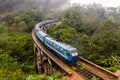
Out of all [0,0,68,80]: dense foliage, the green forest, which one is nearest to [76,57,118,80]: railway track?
the green forest

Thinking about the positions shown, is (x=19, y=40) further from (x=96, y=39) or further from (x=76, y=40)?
(x=96, y=39)

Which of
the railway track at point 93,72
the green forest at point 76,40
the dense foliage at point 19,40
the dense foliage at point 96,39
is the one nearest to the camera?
the dense foliage at point 19,40

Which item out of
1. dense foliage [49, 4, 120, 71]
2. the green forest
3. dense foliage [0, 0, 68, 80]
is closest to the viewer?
dense foliage [0, 0, 68, 80]

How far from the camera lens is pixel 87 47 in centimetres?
3164

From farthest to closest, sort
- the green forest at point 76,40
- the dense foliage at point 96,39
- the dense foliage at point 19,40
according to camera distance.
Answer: the dense foliage at point 96,39 → the green forest at point 76,40 → the dense foliage at point 19,40

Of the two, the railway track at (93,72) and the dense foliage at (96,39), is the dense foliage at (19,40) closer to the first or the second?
the railway track at (93,72)

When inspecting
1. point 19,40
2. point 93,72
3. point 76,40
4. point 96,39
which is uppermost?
point 96,39

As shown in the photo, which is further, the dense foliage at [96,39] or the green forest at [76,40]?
the dense foliage at [96,39]

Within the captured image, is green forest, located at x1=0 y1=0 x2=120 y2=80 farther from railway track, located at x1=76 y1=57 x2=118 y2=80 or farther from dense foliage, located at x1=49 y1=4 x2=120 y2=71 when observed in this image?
railway track, located at x1=76 y1=57 x2=118 y2=80

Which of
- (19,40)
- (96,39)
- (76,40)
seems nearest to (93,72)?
(96,39)

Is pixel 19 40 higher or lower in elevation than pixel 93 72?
lower

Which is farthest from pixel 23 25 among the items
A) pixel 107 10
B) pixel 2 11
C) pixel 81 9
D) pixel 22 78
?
pixel 22 78

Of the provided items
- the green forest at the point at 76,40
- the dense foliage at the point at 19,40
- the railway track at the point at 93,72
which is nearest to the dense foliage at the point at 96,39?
the green forest at the point at 76,40

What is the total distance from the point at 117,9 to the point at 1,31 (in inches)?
1148
